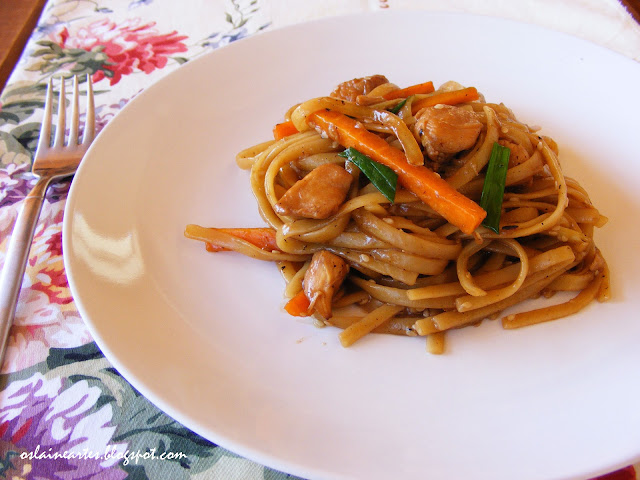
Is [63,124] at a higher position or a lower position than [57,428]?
higher

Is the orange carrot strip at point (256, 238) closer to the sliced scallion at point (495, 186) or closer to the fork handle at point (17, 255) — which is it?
the fork handle at point (17, 255)

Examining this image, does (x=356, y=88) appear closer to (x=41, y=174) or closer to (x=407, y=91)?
(x=407, y=91)

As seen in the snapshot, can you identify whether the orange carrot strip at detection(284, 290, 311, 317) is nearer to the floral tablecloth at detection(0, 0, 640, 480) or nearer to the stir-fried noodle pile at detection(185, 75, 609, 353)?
the stir-fried noodle pile at detection(185, 75, 609, 353)

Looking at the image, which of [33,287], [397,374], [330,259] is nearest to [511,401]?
[397,374]

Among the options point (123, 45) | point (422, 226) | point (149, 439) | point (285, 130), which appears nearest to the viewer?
point (149, 439)

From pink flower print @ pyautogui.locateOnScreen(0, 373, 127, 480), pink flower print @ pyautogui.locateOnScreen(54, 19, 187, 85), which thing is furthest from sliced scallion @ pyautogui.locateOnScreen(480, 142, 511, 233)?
pink flower print @ pyautogui.locateOnScreen(54, 19, 187, 85)

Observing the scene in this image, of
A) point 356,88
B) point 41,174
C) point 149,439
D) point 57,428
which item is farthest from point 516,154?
point 41,174

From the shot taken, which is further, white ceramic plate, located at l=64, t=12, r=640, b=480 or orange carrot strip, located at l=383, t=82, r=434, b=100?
orange carrot strip, located at l=383, t=82, r=434, b=100
